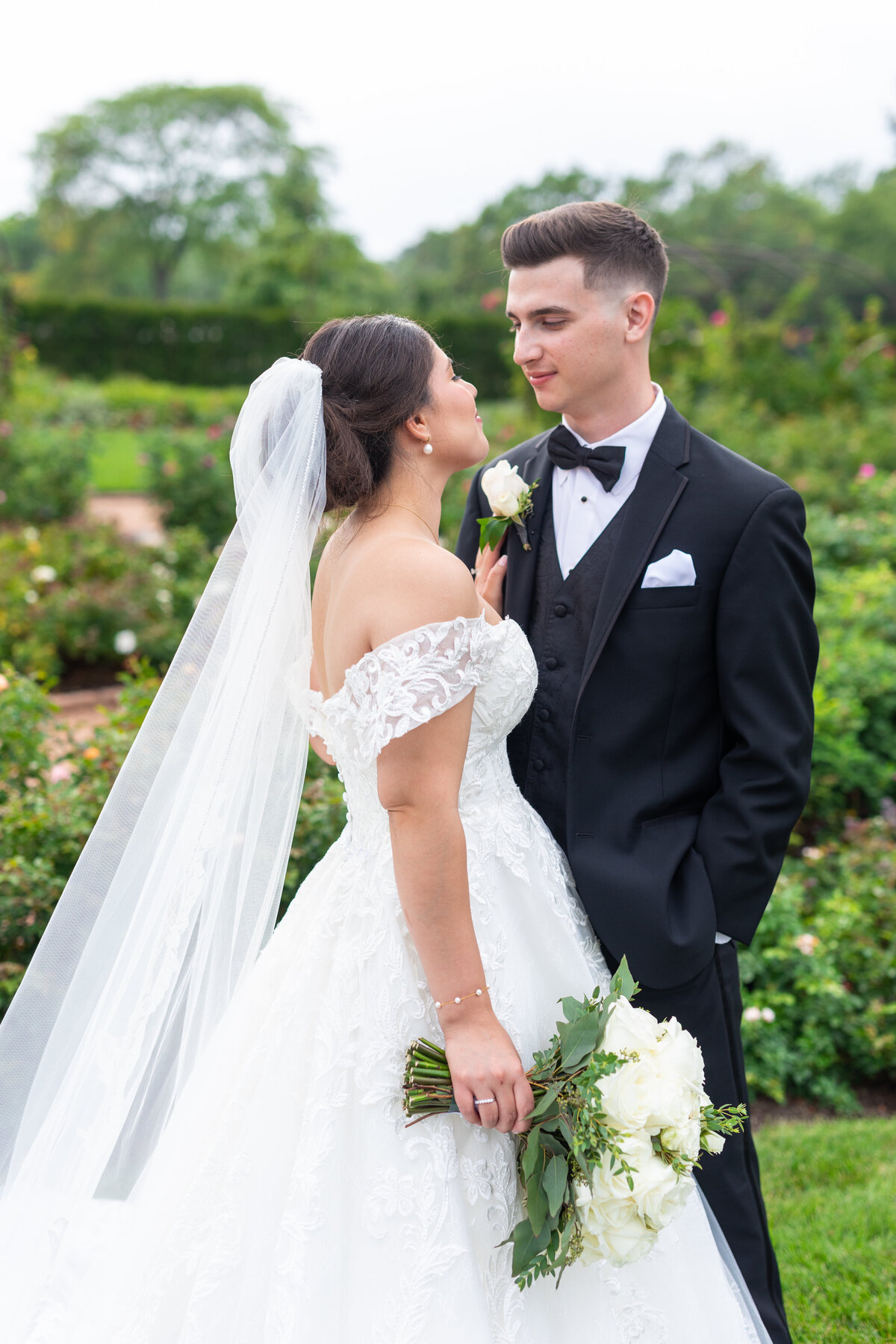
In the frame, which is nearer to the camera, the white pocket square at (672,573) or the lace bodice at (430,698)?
the lace bodice at (430,698)

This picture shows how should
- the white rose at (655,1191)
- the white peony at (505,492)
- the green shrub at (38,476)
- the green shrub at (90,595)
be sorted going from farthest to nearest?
the green shrub at (38,476) → the green shrub at (90,595) → the white peony at (505,492) → the white rose at (655,1191)

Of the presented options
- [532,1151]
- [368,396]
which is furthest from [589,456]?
[532,1151]

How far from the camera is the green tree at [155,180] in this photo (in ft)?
161

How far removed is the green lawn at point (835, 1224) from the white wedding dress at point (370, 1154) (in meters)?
0.69

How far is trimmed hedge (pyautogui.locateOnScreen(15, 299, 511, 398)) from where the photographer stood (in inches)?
1043

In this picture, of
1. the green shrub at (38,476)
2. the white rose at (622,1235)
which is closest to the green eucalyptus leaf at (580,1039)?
the white rose at (622,1235)

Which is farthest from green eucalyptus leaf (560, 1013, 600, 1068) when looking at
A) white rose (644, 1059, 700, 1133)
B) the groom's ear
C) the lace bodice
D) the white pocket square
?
the groom's ear

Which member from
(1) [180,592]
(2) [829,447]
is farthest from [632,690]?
(2) [829,447]

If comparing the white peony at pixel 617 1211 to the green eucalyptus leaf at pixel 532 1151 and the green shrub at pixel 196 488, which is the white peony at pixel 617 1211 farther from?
the green shrub at pixel 196 488

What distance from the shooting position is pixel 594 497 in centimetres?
239

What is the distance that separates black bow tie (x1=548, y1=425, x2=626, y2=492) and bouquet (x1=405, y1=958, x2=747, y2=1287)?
3.67ft

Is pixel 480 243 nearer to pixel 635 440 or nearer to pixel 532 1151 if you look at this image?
pixel 635 440

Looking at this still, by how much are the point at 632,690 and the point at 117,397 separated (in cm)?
2047

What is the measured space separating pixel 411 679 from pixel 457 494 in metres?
5.40
